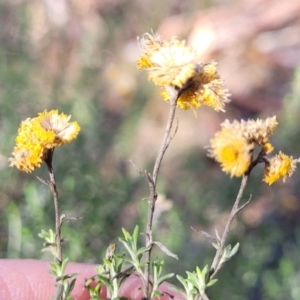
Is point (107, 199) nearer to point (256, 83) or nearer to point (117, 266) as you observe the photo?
point (117, 266)

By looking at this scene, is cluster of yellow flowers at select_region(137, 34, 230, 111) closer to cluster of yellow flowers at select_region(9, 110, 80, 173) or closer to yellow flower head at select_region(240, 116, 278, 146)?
yellow flower head at select_region(240, 116, 278, 146)

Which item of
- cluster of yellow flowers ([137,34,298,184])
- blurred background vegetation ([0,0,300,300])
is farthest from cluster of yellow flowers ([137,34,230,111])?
blurred background vegetation ([0,0,300,300])

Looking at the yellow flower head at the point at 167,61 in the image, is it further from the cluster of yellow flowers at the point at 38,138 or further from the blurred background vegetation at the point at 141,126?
the blurred background vegetation at the point at 141,126

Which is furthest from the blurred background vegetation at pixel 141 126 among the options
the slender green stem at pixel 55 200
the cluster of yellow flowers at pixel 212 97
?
the cluster of yellow flowers at pixel 212 97

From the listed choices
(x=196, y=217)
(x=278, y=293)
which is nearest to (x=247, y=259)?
(x=278, y=293)

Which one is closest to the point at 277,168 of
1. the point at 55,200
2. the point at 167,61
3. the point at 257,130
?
the point at 257,130

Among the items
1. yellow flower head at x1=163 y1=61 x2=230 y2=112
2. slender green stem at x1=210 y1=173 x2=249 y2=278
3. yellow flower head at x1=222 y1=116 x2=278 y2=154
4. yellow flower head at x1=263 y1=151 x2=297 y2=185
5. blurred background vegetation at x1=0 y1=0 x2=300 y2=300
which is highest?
blurred background vegetation at x1=0 y1=0 x2=300 y2=300

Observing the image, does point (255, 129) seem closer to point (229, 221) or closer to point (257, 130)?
point (257, 130)
